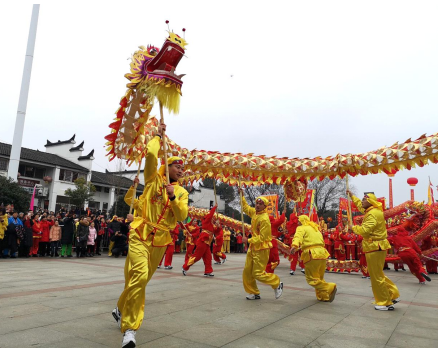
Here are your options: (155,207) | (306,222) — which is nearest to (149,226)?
(155,207)

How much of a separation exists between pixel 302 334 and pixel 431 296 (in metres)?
4.59

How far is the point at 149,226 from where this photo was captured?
136 inches

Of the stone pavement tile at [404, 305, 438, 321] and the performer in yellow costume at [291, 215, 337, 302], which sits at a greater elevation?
the performer in yellow costume at [291, 215, 337, 302]

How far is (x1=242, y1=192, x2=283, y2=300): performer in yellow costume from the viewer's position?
5.50m

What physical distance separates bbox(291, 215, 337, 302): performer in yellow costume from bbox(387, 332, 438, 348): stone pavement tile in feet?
5.62

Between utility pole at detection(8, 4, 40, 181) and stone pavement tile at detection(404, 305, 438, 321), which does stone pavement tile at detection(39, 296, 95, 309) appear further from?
utility pole at detection(8, 4, 40, 181)

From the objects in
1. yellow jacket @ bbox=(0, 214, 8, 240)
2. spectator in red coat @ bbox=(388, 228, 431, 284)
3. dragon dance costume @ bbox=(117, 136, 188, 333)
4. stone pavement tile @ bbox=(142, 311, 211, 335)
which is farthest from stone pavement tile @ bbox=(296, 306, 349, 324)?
yellow jacket @ bbox=(0, 214, 8, 240)

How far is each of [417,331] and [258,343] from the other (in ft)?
6.97

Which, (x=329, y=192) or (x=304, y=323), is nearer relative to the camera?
(x=304, y=323)

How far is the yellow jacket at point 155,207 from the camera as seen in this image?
3.46m

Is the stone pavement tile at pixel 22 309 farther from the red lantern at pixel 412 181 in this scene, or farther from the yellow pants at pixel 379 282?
the red lantern at pixel 412 181

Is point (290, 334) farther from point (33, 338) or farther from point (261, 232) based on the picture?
point (33, 338)

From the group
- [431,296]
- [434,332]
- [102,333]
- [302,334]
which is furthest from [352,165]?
[102,333]

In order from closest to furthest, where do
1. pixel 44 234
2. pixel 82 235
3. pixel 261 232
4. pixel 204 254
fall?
pixel 261 232
pixel 204 254
pixel 44 234
pixel 82 235
